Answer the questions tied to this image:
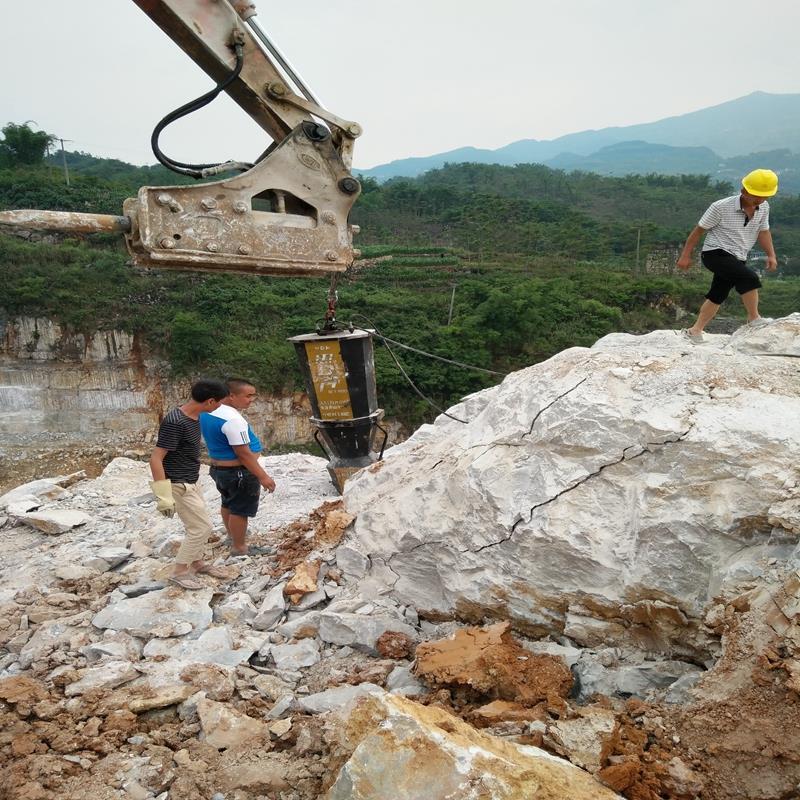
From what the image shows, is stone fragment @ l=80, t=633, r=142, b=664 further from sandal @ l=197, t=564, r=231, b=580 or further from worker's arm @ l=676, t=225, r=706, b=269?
worker's arm @ l=676, t=225, r=706, b=269

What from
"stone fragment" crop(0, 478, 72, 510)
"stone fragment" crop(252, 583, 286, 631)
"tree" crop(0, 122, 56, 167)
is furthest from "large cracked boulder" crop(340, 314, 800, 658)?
"tree" crop(0, 122, 56, 167)

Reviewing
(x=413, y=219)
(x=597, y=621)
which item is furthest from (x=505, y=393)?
(x=413, y=219)

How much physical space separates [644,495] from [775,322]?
182cm

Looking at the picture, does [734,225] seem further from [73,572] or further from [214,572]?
[73,572]

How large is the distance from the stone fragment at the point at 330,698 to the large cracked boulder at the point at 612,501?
26.7 inches

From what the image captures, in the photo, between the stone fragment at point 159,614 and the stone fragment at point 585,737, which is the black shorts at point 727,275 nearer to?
the stone fragment at point 585,737

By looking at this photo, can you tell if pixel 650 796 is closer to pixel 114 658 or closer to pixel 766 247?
pixel 114 658

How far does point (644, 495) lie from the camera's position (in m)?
2.64

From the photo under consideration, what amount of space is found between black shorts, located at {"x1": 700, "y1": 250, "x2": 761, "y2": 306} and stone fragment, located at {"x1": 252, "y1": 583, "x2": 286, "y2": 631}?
3.23 m

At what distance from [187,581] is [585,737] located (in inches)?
97.9

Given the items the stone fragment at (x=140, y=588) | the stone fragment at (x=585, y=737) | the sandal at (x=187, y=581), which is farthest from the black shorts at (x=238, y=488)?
the stone fragment at (x=585, y=737)

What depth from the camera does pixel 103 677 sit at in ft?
9.17

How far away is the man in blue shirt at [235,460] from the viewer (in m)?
3.80

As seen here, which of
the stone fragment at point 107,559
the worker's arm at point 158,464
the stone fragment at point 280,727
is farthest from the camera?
the stone fragment at point 107,559
